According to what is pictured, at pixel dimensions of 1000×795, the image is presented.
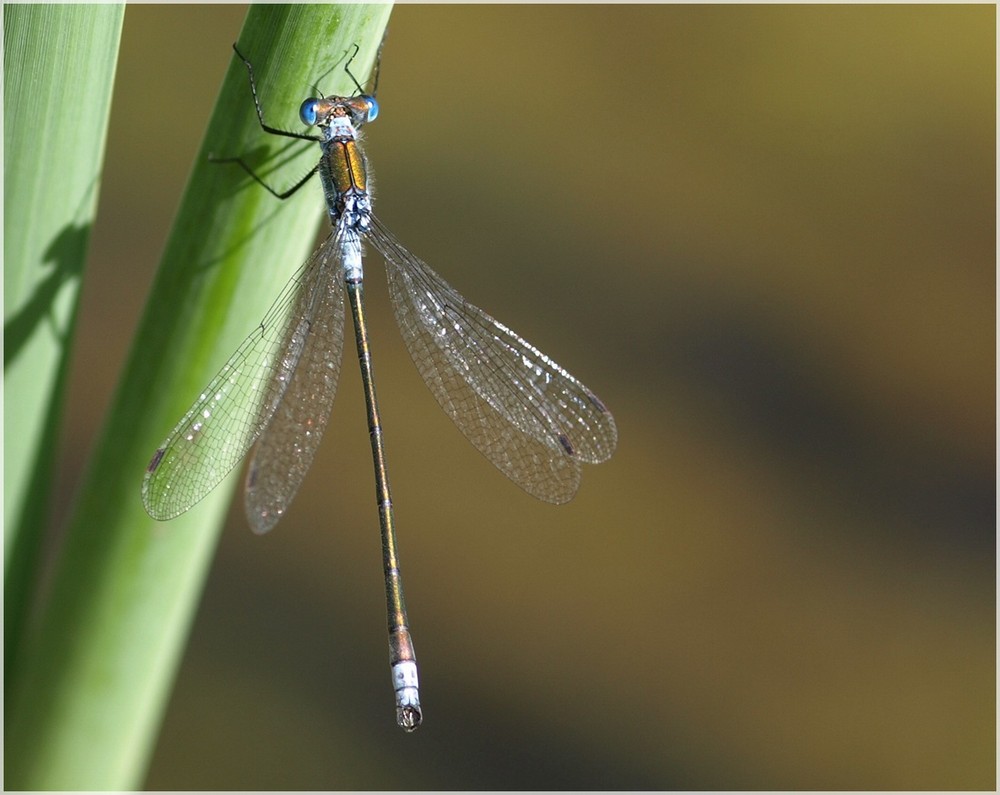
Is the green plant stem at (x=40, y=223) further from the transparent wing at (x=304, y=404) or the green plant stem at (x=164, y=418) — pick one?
the transparent wing at (x=304, y=404)

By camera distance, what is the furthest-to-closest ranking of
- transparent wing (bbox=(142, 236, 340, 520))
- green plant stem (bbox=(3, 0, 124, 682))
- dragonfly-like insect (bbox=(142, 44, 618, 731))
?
1. dragonfly-like insect (bbox=(142, 44, 618, 731))
2. transparent wing (bbox=(142, 236, 340, 520))
3. green plant stem (bbox=(3, 0, 124, 682))

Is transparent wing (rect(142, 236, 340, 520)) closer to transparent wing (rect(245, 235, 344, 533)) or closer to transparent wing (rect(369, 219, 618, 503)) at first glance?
transparent wing (rect(245, 235, 344, 533))

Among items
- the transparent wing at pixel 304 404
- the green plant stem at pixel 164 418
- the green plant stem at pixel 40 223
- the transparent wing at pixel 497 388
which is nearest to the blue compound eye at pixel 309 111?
the green plant stem at pixel 164 418

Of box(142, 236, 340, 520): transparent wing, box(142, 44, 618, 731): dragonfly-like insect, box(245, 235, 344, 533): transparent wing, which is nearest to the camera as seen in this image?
box(142, 236, 340, 520): transparent wing

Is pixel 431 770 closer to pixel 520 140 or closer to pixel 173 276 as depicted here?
pixel 520 140

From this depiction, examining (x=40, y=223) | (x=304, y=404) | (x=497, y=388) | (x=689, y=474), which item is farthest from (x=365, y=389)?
(x=689, y=474)

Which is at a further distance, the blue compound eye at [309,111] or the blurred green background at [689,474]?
the blurred green background at [689,474]

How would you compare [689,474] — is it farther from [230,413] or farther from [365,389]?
[230,413]

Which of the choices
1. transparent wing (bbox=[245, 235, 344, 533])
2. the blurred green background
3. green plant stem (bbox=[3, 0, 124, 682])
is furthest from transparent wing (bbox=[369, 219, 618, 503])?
the blurred green background
